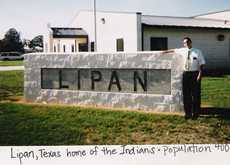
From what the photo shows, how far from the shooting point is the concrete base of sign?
5.67 m

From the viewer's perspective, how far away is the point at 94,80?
627 centimetres

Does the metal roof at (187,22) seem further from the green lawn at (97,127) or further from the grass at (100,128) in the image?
the grass at (100,128)

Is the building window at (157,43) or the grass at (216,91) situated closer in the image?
the grass at (216,91)

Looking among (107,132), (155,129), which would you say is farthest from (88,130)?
(155,129)

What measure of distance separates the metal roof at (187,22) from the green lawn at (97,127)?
9.47 ft

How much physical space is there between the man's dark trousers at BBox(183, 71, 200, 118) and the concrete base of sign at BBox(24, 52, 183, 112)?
0.39 ft

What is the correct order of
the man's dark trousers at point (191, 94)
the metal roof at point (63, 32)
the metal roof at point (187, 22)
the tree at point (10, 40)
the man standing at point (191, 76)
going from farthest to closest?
the metal roof at point (187, 22), the man's dark trousers at point (191, 94), the man standing at point (191, 76), the metal roof at point (63, 32), the tree at point (10, 40)

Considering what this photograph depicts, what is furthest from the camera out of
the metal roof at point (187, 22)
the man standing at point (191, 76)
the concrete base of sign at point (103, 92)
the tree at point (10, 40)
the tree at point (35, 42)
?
the metal roof at point (187, 22)

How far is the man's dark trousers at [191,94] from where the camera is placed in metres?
5.40

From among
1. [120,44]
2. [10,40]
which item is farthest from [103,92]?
[120,44]

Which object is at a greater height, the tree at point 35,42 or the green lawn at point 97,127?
the tree at point 35,42

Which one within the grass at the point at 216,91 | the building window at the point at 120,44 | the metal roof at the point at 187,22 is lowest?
the grass at the point at 216,91

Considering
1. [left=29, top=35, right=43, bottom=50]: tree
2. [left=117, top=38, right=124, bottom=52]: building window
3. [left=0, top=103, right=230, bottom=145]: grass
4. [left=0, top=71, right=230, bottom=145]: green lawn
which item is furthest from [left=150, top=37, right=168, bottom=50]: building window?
[left=29, top=35, right=43, bottom=50]: tree

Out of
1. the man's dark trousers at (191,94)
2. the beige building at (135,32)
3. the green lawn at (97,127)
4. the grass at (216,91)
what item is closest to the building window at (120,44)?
the beige building at (135,32)
